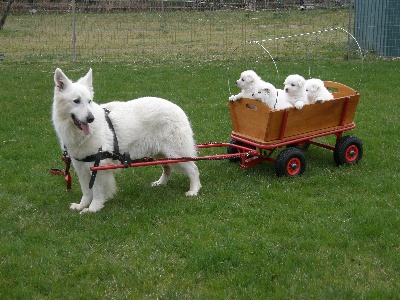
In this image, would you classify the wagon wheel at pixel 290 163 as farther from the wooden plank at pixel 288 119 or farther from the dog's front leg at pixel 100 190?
the dog's front leg at pixel 100 190

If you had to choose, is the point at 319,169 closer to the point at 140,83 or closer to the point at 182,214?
the point at 182,214

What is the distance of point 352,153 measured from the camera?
24.7 feet

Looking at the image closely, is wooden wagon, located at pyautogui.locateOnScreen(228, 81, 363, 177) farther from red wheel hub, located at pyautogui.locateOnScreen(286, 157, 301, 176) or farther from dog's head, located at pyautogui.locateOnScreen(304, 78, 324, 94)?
dog's head, located at pyautogui.locateOnScreen(304, 78, 324, 94)

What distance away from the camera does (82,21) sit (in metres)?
19.5

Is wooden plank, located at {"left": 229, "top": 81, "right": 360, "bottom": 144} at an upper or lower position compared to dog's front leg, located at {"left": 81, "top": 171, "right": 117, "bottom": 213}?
upper

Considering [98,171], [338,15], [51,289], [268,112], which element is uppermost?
[338,15]

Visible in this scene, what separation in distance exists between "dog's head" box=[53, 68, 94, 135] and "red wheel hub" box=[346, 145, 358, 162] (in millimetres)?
3529

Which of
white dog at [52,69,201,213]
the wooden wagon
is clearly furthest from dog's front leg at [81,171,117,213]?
the wooden wagon

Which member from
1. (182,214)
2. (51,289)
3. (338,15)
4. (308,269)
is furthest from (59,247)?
(338,15)

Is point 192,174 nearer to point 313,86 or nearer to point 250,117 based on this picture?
point 250,117

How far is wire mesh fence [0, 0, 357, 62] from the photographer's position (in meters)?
17.4

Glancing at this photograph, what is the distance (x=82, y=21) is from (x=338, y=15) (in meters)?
9.91

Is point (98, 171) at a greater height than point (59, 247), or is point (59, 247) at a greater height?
point (98, 171)

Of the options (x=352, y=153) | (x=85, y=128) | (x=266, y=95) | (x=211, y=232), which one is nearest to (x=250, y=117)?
(x=266, y=95)
